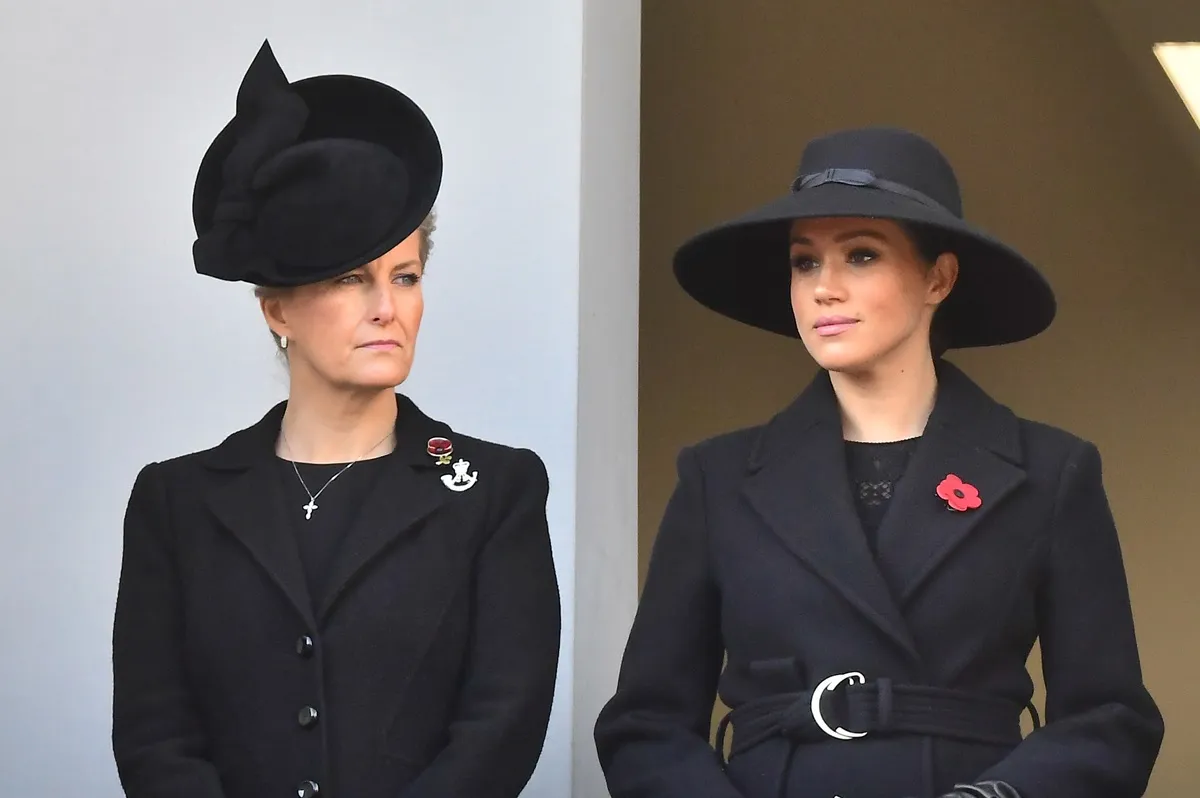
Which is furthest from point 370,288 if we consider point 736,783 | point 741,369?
point 741,369

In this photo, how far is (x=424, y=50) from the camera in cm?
258

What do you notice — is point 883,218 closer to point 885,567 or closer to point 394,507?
point 885,567

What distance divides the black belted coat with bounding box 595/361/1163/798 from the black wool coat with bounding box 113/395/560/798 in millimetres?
151

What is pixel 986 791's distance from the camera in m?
1.66

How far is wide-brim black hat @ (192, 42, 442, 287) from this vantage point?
6.17ft

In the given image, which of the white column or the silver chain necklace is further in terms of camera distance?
the white column

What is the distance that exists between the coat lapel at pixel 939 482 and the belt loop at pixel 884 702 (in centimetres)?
9

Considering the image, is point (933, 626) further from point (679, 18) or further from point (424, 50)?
point (679, 18)

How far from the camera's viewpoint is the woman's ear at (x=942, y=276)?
1.89 meters

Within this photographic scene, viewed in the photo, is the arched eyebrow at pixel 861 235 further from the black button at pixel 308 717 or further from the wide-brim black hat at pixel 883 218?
the black button at pixel 308 717

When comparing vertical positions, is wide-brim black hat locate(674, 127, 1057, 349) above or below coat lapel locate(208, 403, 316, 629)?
above

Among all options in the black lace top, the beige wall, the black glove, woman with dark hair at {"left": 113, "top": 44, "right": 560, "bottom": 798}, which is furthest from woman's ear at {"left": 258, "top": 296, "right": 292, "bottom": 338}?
the beige wall

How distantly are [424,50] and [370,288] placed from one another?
0.78 metres

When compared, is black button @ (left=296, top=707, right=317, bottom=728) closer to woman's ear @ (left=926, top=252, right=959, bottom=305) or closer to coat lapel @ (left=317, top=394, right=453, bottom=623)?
coat lapel @ (left=317, top=394, right=453, bottom=623)
